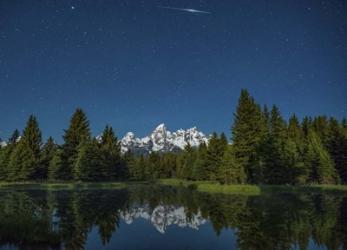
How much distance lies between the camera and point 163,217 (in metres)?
26.7

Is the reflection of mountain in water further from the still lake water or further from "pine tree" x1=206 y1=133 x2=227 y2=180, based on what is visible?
"pine tree" x1=206 y1=133 x2=227 y2=180

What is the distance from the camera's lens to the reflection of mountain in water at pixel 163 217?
23.3 m

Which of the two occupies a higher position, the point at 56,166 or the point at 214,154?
the point at 214,154

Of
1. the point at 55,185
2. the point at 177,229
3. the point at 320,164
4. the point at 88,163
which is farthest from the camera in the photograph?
the point at 88,163

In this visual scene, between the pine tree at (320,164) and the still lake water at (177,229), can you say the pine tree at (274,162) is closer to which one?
the pine tree at (320,164)

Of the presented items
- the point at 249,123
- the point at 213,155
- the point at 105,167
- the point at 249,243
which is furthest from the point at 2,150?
the point at 249,243

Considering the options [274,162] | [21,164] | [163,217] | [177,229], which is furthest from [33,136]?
[177,229]

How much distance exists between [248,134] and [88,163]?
3384cm

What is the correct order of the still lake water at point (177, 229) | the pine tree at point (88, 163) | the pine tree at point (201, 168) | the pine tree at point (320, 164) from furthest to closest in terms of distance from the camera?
the pine tree at point (201, 168) < the pine tree at point (88, 163) < the pine tree at point (320, 164) < the still lake water at point (177, 229)

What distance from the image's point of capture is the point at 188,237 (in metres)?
19.2

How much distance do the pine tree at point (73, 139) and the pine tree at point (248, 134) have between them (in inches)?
1355

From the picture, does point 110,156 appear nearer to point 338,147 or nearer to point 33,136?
point 33,136

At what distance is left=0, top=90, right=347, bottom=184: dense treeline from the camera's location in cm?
6081

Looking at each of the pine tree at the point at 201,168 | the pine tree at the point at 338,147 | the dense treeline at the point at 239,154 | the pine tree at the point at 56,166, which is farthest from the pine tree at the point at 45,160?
the pine tree at the point at 338,147
